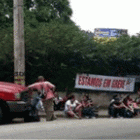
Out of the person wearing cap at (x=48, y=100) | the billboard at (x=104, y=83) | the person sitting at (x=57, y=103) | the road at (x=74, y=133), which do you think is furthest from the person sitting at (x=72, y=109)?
the road at (x=74, y=133)

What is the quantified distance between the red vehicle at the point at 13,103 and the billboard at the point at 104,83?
7.56 meters

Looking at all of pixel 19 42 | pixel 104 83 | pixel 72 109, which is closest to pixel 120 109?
pixel 72 109

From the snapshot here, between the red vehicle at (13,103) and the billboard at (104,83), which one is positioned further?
the billboard at (104,83)

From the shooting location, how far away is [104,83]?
2167 centimetres

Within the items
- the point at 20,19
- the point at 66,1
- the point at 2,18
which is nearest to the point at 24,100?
the point at 20,19

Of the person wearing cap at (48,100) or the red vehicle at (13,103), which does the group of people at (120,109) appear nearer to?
the person wearing cap at (48,100)

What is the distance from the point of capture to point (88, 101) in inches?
720

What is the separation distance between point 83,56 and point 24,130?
31.1 ft

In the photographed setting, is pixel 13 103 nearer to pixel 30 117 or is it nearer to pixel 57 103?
pixel 30 117

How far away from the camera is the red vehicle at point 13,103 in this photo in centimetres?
1281

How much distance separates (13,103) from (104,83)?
945 centimetres

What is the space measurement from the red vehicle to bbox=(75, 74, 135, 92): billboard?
756cm

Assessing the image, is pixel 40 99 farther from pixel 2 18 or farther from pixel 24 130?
pixel 2 18

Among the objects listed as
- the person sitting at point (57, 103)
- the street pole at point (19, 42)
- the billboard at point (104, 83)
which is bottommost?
the person sitting at point (57, 103)
